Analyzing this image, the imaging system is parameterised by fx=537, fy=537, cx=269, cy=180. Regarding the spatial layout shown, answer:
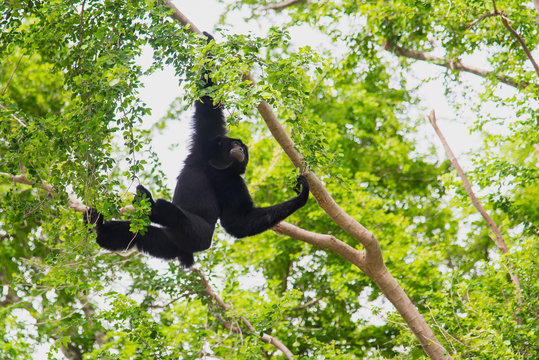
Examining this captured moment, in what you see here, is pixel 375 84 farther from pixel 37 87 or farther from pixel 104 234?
pixel 104 234

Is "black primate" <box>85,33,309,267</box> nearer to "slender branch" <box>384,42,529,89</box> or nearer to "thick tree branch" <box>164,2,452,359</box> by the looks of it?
"thick tree branch" <box>164,2,452,359</box>

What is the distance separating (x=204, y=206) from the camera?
6.29 meters

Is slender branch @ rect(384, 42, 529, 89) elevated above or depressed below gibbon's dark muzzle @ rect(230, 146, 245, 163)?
above

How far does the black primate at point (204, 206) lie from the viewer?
18.4 ft

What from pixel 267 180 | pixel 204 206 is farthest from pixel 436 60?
pixel 204 206

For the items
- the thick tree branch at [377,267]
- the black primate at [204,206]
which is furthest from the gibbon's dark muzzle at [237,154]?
the thick tree branch at [377,267]

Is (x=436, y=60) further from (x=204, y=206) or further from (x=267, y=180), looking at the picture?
(x=204, y=206)

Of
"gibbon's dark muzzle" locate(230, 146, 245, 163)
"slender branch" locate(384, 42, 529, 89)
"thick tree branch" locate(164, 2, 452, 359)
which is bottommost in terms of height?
"thick tree branch" locate(164, 2, 452, 359)

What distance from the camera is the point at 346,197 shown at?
39.4ft

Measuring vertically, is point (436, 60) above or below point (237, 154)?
above

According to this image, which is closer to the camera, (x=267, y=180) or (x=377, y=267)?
(x=377, y=267)

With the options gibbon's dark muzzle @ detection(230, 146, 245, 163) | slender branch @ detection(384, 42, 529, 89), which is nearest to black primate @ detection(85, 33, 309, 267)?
gibbon's dark muzzle @ detection(230, 146, 245, 163)

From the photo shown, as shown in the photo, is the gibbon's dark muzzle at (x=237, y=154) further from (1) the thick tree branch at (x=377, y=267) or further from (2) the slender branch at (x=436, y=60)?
(2) the slender branch at (x=436, y=60)

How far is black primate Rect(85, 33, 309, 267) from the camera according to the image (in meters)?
5.62
